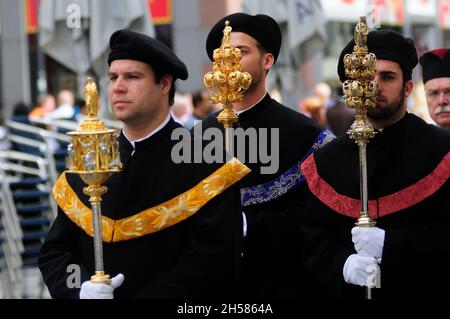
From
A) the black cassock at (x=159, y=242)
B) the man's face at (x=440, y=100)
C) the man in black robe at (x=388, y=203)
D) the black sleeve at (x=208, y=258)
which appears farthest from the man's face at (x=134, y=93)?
the man's face at (x=440, y=100)

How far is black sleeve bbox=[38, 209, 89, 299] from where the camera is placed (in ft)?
15.1

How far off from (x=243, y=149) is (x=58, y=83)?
1661 centimetres

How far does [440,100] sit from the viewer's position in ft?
19.6

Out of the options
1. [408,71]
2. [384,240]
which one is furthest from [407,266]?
[408,71]

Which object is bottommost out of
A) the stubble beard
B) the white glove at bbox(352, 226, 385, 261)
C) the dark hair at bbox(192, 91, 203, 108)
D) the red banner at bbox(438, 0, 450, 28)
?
the white glove at bbox(352, 226, 385, 261)

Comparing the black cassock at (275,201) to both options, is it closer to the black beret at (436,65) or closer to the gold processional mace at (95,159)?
the black beret at (436,65)

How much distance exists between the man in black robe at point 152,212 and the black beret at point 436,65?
71.7 inches

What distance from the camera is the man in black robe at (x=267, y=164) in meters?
5.48

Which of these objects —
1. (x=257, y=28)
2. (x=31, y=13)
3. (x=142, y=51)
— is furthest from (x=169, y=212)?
(x=31, y=13)

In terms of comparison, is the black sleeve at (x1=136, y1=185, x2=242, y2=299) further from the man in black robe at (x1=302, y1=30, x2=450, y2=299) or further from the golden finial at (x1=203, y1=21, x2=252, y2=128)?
the golden finial at (x1=203, y1=21, x2=252, y2=128)

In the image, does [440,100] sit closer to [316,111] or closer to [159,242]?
[159,242]

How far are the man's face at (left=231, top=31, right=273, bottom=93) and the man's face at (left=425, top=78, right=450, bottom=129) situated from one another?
3.15ft

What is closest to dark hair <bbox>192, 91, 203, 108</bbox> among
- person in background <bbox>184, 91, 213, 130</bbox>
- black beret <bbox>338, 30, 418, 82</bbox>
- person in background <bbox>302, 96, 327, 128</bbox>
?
person in background <bbox>184, 91, 213, 130</bbox>
